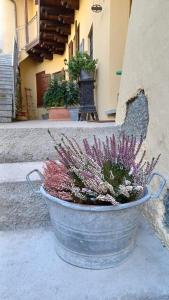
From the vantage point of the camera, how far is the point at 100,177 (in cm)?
98

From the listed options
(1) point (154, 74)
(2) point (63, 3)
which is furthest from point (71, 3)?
(1) point (154, 74)

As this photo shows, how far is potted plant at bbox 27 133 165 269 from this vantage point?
0.96 metres

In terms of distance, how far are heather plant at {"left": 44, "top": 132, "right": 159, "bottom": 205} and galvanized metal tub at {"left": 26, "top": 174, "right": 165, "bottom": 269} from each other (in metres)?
0.04

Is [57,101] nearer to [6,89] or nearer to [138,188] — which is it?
[6,89]

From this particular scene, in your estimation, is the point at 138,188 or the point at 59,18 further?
the point at 59,18

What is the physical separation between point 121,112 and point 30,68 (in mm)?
9532

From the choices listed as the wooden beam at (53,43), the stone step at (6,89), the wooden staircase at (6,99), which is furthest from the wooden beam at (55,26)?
the stone step at (6,89)

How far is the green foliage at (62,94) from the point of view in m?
4.62

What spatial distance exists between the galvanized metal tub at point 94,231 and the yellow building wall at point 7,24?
10.9m

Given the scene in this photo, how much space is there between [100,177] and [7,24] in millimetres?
11478

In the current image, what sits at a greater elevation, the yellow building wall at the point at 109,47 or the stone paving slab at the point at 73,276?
the yellow building wall at the point at 109,47

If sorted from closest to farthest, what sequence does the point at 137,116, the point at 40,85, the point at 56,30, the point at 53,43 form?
the point at 137,116, the point at 56,30, the point at 53,43, the point at 40,85

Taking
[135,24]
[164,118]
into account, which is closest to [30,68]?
[135,24]

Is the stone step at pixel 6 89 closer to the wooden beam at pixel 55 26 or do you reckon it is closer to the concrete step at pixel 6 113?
the concrete step at pixel 6 113
